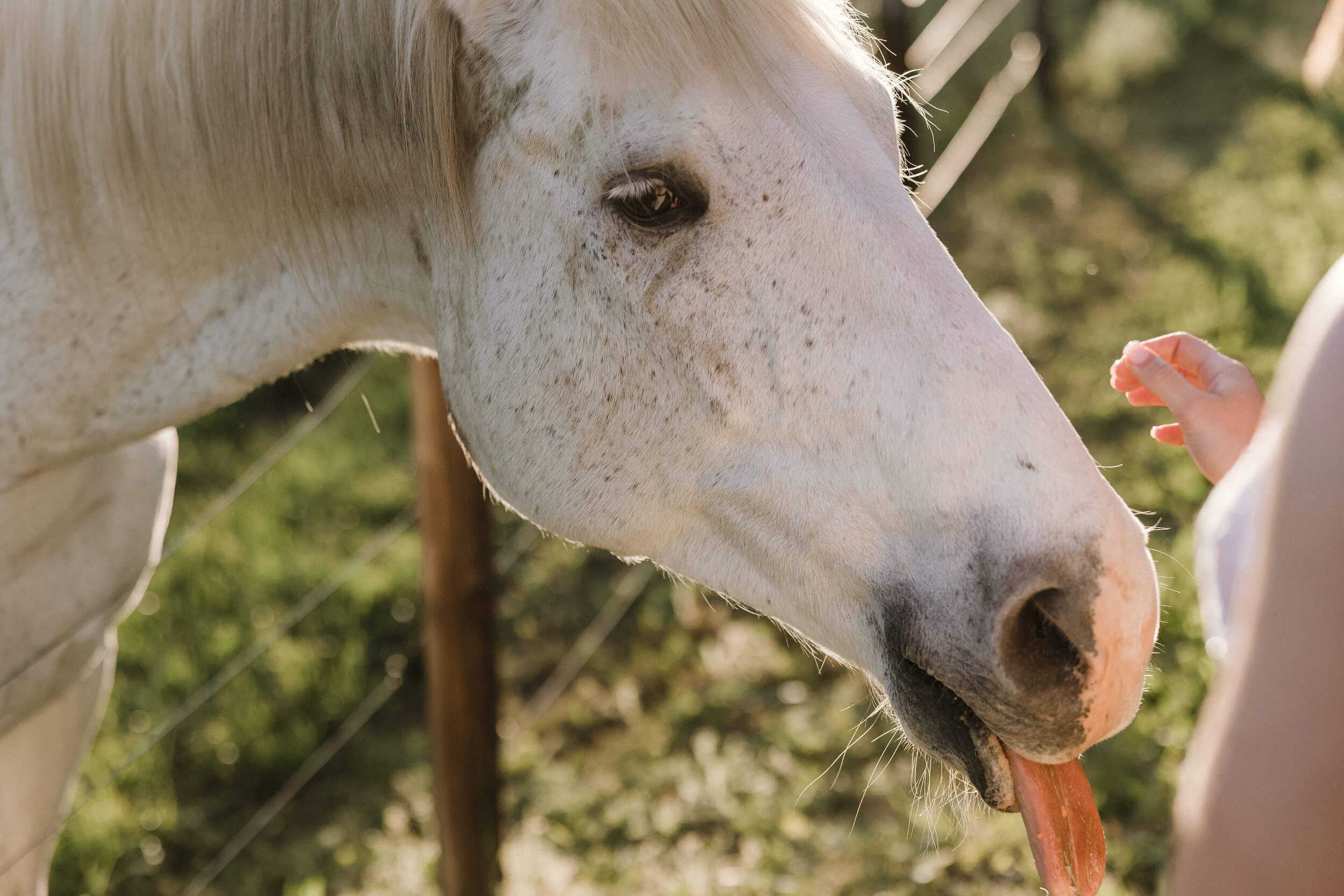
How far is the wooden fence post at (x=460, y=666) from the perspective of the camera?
7.95ft

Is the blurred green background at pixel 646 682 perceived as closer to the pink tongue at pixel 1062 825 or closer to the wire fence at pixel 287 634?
the wire fence at pixel 287 634

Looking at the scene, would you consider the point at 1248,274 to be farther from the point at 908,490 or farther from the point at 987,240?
the point at 908,490

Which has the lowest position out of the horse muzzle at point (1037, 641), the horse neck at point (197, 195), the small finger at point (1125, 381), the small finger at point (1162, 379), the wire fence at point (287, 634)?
the wire fence at point (287, 634)

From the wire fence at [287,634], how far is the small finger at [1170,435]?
1530 mm

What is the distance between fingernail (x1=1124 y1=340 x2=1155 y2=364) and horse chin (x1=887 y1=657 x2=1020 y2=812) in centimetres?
58

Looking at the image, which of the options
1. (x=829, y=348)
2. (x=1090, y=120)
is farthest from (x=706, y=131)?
(x=1090, y=120)

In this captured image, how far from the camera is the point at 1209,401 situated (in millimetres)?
1422

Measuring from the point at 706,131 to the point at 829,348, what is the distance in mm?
287

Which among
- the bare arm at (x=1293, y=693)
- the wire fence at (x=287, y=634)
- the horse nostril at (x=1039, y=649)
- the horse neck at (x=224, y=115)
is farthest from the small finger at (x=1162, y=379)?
the wire fence at (x=287, y=634)

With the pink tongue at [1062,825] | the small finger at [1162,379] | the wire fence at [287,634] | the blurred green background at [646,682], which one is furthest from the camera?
the blurred green background at [646,682]

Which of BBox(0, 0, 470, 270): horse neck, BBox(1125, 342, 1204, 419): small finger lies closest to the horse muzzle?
BBox(1125, 342, 1204, 419): small finger

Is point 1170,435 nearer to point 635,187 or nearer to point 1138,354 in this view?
point 1138,354

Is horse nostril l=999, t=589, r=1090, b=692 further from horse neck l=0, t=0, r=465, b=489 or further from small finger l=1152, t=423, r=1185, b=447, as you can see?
horse neck l=0, t=0, r=465, b=489

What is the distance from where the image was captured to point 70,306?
1.36m
